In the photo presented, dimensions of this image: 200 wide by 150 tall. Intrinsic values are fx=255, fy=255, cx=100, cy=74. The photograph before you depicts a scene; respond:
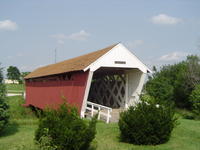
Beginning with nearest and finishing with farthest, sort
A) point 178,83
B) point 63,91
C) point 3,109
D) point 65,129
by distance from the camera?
point 65,129 < point 3,109 < point 63,91 < point 178,83

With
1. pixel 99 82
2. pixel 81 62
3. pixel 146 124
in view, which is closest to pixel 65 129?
pixel 146 124

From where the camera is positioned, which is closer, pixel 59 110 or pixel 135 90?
pixel 59 110

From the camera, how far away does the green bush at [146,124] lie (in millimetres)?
6711

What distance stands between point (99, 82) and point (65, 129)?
1266 cm

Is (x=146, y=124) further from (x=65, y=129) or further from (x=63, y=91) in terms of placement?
(x=63, y=91)

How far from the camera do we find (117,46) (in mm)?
12070

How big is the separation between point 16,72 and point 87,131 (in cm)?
10656

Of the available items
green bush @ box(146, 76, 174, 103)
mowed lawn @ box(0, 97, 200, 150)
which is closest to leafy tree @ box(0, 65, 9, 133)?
mowed lawn @ box(0, 97, 200, 150)

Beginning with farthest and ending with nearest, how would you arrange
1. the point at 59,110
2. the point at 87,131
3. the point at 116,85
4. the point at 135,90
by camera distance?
the point at 116,85 < the point at 135,90 < the point at 59,110 < the point at 87,131

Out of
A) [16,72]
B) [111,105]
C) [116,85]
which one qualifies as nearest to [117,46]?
[116,85]

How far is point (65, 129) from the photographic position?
536 centimetres

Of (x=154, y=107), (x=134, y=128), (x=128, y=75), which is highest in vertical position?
(x=128, y=75)

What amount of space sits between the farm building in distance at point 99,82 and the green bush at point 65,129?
2938 millimetres

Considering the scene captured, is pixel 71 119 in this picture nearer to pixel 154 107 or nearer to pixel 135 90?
pixel 154 107
